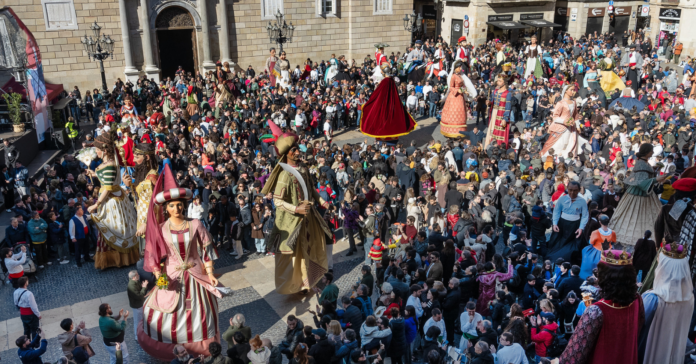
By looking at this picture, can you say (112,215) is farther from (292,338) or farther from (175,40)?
(175,40)

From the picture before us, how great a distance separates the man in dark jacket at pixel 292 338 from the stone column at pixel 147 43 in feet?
66.2

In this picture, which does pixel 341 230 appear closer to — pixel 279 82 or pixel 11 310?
pixel 11 310

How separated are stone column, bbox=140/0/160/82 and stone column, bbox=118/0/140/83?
20.5 inches

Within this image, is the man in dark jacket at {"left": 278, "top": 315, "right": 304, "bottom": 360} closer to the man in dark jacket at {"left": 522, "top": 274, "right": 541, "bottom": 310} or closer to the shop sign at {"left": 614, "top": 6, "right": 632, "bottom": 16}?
the man in dark jacket at {"left": 522, "top": 274, "right": 541, "bottom": 310}

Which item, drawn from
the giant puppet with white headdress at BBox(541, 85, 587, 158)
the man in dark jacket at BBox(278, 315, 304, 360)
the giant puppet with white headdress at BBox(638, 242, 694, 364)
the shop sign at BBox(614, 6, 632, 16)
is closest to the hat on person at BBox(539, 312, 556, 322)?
the giant puppet with white headdress at BBox(638, 242, 694, 364)

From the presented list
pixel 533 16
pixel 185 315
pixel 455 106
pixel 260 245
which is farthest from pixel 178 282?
pixel 533 16

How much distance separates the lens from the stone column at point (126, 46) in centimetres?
2359

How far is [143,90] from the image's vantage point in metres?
21.3

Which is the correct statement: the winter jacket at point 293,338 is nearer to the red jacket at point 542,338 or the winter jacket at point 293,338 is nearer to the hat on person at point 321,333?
the hat on person at point 321,333

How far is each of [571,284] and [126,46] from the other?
70.4 feet

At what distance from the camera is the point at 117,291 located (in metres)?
9.77

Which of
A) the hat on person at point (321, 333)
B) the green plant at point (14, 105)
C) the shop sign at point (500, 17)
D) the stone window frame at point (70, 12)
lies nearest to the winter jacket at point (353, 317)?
the hat on person at point (321, 333)

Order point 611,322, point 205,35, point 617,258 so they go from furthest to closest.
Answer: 1. point 205,35
2. point 617,258
3. point 611,322

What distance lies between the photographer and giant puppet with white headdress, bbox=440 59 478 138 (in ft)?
53.2
